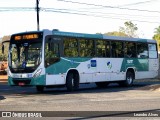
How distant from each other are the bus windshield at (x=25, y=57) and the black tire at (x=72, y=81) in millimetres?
2384

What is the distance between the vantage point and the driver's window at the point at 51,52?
74.3ft

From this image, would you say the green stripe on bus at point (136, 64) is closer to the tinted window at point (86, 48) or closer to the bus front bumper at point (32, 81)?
the tinted window at point (86, 48)

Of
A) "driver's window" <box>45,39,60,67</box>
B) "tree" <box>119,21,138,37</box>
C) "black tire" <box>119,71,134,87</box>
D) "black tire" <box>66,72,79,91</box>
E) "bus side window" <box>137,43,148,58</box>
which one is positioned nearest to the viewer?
"driver's window" <box>45,39,60,67</box>

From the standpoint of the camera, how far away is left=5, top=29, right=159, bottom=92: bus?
22.6 metres

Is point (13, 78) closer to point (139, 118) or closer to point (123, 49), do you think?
point (123, 49)

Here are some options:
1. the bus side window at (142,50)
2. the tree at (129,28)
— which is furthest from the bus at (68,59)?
the tree at (129,28)

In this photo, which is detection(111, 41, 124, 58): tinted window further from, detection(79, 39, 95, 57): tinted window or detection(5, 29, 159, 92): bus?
detection(79, 39, 95, 57): tinted window

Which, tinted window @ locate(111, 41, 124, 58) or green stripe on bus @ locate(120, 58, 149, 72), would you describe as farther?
green stripe on bus @ locate(120, 58, 149, 72)

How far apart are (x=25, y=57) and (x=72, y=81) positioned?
3.08 metres

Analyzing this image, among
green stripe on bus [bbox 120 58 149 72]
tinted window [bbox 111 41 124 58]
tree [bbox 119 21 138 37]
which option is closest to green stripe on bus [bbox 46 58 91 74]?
tinted window [bbox 111 41 124 58]

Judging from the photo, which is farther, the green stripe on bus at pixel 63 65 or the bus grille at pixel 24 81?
the green stripe on bus at pixel 63 65

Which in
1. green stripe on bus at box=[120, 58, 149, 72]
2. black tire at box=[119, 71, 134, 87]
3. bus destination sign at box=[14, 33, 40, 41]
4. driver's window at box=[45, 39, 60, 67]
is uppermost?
bus destination sign at box=[14, 33, 40, 41]

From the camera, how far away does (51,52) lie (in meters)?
23.0

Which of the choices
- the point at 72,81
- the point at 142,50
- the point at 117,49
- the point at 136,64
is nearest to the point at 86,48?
the point at 72,81
